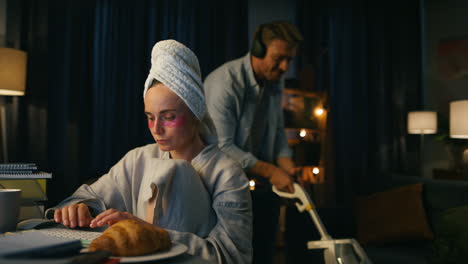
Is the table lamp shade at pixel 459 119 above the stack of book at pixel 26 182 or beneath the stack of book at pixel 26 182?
above

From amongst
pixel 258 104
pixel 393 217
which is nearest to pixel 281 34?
pixel 258 104

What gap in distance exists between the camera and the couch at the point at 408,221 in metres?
2.15

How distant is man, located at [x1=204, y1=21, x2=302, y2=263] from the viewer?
2.03 metres

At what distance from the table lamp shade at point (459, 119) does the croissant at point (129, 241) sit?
3.11 m

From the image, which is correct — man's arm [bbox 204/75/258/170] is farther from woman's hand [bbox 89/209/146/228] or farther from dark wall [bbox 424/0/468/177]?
dark wall [bbox 424/0/468/177]

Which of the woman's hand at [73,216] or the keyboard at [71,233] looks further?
the woman's hand at [73,216]

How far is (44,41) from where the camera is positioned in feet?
8.80

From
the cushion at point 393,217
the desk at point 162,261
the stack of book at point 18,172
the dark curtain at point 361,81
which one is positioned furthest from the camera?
the dark curtain at point 361,81

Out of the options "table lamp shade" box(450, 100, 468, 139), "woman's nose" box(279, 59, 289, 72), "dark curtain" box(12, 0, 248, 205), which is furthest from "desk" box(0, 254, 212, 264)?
"table lamp shade" box(450, 100, 468, 139)

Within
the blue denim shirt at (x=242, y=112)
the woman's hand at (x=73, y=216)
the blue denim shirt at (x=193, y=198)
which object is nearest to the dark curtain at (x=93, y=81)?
the blue denim shirt at (x=242, y=112)

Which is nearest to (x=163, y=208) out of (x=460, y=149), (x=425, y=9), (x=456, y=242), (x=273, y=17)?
(x=456, y=242)

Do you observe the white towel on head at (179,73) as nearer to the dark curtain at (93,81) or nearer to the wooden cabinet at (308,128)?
the dark curtain at (93,81)

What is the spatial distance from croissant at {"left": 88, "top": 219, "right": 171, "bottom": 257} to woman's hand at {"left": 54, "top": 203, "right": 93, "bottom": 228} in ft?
0.93

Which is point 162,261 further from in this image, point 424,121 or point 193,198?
point 424,121
